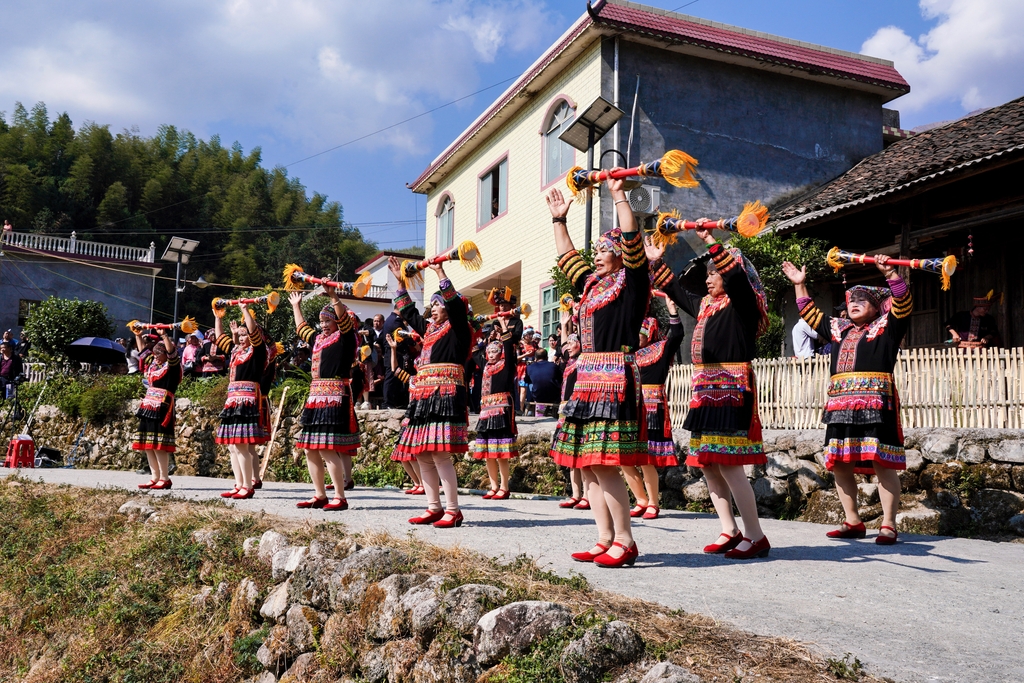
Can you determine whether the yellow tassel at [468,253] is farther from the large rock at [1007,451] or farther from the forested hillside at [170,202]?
the forested hillside at [170,202]

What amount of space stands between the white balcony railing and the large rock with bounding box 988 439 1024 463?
108 ft

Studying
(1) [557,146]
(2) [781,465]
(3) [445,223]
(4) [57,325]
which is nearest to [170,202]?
(4) [57,325]

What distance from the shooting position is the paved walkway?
3.38 meters

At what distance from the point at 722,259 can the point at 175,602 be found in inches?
178

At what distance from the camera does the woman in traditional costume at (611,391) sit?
4801mm

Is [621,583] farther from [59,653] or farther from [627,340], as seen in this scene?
[59,653]

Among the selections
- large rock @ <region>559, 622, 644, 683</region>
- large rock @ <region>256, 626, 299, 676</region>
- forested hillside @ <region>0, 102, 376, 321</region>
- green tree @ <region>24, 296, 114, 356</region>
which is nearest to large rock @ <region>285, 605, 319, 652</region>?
large rock @ <region>256, 626, 299, 676</region>

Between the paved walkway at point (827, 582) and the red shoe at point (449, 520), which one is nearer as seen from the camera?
the paved walkway at point (827, 582)

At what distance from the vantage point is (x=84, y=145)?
155 ft

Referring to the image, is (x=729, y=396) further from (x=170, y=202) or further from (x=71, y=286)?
(x=170, y=202)

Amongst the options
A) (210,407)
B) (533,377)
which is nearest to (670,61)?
(533,377)

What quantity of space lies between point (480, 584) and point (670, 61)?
564 inches

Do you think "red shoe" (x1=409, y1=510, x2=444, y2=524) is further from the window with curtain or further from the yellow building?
the window with curtain

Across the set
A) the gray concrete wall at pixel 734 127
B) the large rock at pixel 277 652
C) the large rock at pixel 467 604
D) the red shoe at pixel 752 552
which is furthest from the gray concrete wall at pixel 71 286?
the large rock at pixel 467 604
